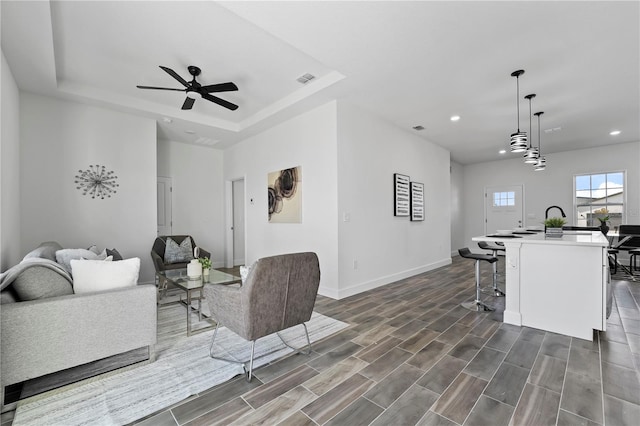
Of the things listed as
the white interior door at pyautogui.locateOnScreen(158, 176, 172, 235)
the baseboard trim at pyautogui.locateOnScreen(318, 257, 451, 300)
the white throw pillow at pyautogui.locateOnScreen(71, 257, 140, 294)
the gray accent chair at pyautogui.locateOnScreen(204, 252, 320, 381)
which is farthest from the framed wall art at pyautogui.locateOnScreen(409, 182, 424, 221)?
the white interior door at pyautogui.locateOnScreen(158, 176, 172, 235)

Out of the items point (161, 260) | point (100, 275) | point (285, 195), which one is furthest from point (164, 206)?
point (100, 275)

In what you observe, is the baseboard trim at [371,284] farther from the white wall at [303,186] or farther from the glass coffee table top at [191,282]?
the glass coffee table top at [191,282]

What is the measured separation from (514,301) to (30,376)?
4.18 metres

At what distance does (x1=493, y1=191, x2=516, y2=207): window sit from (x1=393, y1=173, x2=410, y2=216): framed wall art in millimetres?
4553

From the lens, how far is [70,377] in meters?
2.04

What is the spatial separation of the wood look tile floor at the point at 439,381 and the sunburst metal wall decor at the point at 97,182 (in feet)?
12.6

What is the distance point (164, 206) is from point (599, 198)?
10.1m

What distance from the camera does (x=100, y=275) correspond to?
216 cm

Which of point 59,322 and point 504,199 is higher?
point 504,199

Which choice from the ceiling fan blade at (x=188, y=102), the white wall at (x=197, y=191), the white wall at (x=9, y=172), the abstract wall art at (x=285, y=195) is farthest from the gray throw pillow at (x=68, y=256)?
the white wall at (x=197, y=191)

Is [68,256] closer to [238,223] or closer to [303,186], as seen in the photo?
[303,186]

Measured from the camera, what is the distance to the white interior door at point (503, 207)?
7775 millimetres

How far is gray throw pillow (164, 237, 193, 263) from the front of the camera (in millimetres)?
4355

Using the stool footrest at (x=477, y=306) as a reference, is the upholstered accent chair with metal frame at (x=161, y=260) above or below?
above
